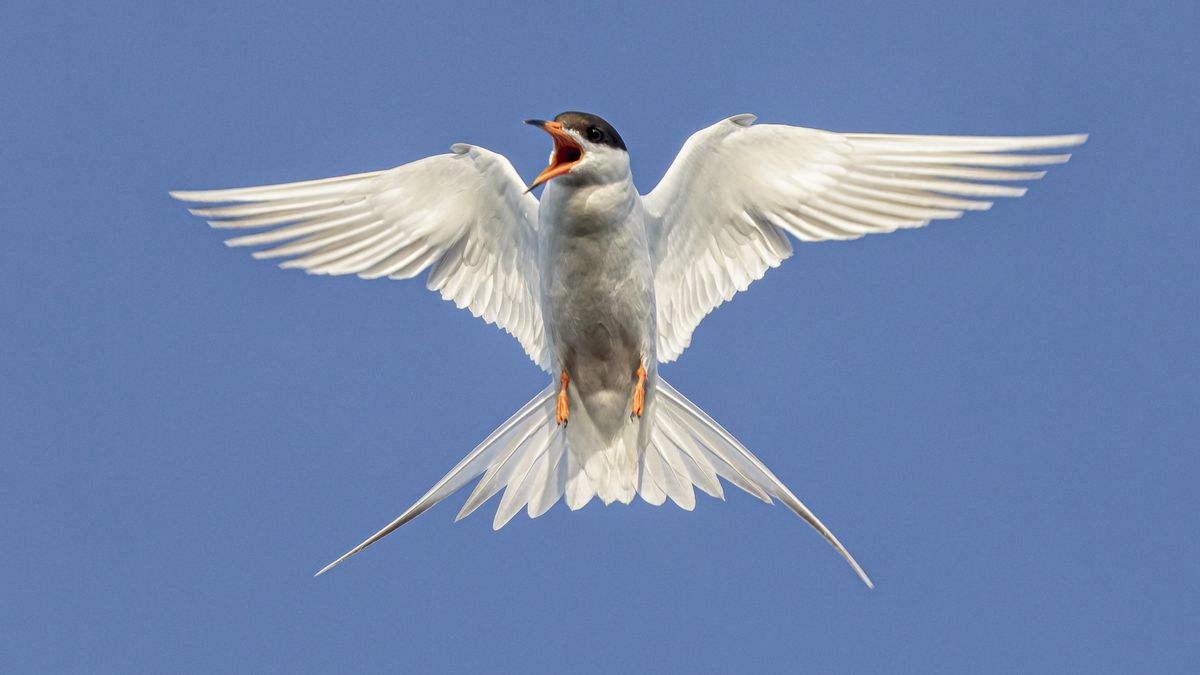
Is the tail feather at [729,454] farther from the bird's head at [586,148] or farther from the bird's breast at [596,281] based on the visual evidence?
the bird's head at [586,148]

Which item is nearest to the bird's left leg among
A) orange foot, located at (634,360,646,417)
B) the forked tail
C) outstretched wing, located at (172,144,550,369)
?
orange foot, located at (634,360,646,417)

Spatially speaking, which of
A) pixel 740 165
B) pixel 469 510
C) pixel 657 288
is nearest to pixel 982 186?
pixel 740 165

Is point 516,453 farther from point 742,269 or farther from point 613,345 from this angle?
point 742,269

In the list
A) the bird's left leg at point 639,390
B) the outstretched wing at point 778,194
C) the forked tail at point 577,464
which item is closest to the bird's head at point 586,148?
the outstretched wing at point 778,194

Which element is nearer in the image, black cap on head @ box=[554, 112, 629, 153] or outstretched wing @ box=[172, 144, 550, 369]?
black cap on head @ box=[554, 112, 629, 153]

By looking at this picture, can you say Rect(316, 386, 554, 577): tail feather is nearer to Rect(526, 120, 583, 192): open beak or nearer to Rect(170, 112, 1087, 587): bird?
Rect(170, 112, 1087, 587): bird

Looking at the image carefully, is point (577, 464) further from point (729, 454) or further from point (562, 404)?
point (729, 454)

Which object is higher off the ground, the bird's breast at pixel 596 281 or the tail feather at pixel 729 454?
the bird's breast at pixel 596 281
